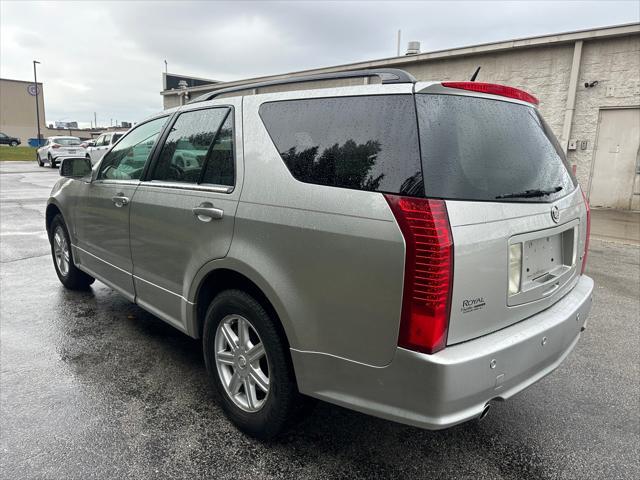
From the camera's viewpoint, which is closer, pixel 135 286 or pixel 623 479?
pixel 623 479

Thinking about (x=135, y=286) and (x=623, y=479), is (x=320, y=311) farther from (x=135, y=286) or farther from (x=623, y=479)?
(x=135, y=286)

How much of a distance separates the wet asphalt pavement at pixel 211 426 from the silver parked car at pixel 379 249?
266 mm

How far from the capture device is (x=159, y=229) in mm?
3018

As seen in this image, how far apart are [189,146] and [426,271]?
1953 mm

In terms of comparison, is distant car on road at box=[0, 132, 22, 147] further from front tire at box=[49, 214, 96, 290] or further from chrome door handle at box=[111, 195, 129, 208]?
chrome door handle at box=[111, 195, 129, 208]

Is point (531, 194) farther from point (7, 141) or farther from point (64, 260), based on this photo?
point (7, 141)

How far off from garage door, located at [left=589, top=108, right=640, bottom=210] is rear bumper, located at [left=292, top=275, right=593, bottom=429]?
1122cm

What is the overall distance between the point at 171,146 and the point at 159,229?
613mm

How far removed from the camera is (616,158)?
11.4 metres

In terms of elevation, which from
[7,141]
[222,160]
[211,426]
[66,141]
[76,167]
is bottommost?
[211,426]

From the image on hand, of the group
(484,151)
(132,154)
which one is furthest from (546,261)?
(132,154)

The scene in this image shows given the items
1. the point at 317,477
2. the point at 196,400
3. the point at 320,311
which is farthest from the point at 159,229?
the point at 317,477

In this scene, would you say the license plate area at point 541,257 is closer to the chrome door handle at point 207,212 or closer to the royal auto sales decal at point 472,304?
the royal auto sales decal at point 472,304

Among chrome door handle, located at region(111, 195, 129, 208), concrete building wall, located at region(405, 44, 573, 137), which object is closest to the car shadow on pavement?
chrome door handle, located at region(111, 195, 129, 208)
